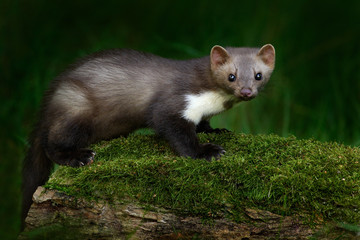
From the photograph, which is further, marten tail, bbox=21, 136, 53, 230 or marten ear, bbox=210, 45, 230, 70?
marten tail, bbox=21, 136, 53, 230

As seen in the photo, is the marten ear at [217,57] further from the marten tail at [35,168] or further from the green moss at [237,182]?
the marten tail at [35,168]

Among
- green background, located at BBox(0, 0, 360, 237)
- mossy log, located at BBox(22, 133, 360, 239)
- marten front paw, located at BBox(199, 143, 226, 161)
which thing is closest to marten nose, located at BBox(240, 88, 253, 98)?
marten front paw, located at BBox(199, 143, 226, 161)

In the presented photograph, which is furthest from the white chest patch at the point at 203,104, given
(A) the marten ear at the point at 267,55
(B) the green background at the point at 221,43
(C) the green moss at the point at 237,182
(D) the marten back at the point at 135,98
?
(B) the green background at the point at 221,43

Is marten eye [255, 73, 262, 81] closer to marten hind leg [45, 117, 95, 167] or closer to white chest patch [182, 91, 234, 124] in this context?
white chest patch [182, 91, 234, 124]

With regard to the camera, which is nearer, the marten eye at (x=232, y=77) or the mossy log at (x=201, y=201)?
the mossy log at (x=201, y=201)

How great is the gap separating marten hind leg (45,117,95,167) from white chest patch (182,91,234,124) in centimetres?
97

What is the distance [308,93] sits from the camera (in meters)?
8.27

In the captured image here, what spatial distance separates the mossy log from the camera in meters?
4.11

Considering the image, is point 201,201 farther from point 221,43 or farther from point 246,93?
point 221,43

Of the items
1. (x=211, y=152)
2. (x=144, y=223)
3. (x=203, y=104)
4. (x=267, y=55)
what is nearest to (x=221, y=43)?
(x=267, y=55)

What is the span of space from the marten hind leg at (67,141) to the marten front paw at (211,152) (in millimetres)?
1076

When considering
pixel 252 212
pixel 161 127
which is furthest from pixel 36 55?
pixel 252 212

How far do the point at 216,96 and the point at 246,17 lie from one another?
3.35 m

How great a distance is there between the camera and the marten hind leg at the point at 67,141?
205 inches
